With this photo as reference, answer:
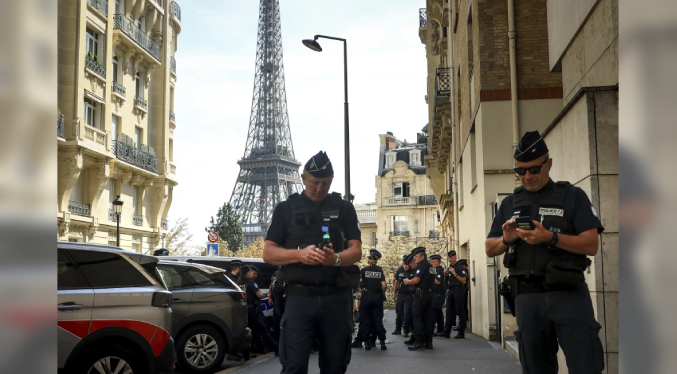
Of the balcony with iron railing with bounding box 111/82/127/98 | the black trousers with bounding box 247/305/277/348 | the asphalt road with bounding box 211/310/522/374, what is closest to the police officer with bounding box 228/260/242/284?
the black trousers with bounding box 247/305/277/348

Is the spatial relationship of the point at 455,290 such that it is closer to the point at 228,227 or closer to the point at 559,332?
the point at 559,332

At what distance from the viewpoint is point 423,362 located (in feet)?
38.3

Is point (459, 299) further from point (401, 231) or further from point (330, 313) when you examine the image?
point (401, 231)

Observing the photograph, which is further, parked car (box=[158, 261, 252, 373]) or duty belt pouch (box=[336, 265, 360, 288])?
parked car (box=[158, 261, 252, 373])

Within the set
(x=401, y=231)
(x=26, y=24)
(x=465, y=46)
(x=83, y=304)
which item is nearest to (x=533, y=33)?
A: (x=465, y=46)

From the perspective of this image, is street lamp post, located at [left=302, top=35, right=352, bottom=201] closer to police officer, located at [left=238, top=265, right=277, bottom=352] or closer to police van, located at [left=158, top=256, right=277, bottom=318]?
police van, located at [left=158, top=256, right=277, bottom=318]

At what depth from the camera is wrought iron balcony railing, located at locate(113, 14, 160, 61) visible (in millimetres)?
36656

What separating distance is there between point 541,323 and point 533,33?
10.3 metres

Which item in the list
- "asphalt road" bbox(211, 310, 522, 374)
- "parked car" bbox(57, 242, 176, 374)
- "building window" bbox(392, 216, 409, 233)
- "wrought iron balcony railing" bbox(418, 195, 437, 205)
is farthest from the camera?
"building window" bbox(392, 216, 409, 233)

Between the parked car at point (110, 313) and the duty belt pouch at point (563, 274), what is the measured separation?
4567 mm

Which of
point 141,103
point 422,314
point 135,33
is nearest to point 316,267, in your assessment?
point 422,314

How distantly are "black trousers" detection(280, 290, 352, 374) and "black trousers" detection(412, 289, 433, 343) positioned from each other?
31.7 feet

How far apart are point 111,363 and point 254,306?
20.6ft

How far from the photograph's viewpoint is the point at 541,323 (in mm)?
4320
